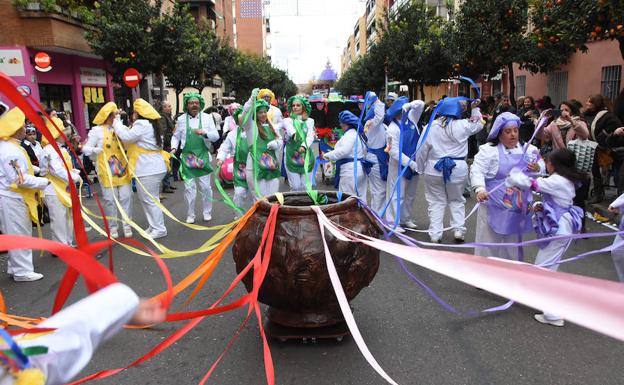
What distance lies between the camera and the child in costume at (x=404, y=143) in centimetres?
644

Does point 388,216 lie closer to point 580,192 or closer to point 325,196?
point 580,192

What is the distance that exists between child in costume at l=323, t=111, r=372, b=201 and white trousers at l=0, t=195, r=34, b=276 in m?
3.51

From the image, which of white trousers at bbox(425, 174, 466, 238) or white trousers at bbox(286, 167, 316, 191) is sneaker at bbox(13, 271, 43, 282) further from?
white trousers at bbox(425, 174, 466, 238)

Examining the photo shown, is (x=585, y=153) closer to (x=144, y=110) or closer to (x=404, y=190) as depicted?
(x=404, y=190)

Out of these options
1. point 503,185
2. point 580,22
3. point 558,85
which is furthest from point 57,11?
point 558,85

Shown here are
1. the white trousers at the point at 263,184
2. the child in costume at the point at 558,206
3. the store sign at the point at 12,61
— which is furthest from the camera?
the store sign at the point at 12,61

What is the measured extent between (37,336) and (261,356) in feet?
7.84

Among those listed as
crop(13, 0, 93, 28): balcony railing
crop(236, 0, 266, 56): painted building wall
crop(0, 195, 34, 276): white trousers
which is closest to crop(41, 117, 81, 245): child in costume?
crop(0, 195, 34, 276): white trousers

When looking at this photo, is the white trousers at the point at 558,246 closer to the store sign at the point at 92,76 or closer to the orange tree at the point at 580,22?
the orange tree at the point at 580,22

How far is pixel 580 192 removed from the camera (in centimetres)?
656

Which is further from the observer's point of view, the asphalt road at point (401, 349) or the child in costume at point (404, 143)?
the child in costume at point (404, 143)

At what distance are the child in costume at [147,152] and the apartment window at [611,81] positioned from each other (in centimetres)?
Result: 1368

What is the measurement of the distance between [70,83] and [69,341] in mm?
18855

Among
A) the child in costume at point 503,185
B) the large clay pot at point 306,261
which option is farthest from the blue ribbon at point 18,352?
the child in costume at point 503,185
